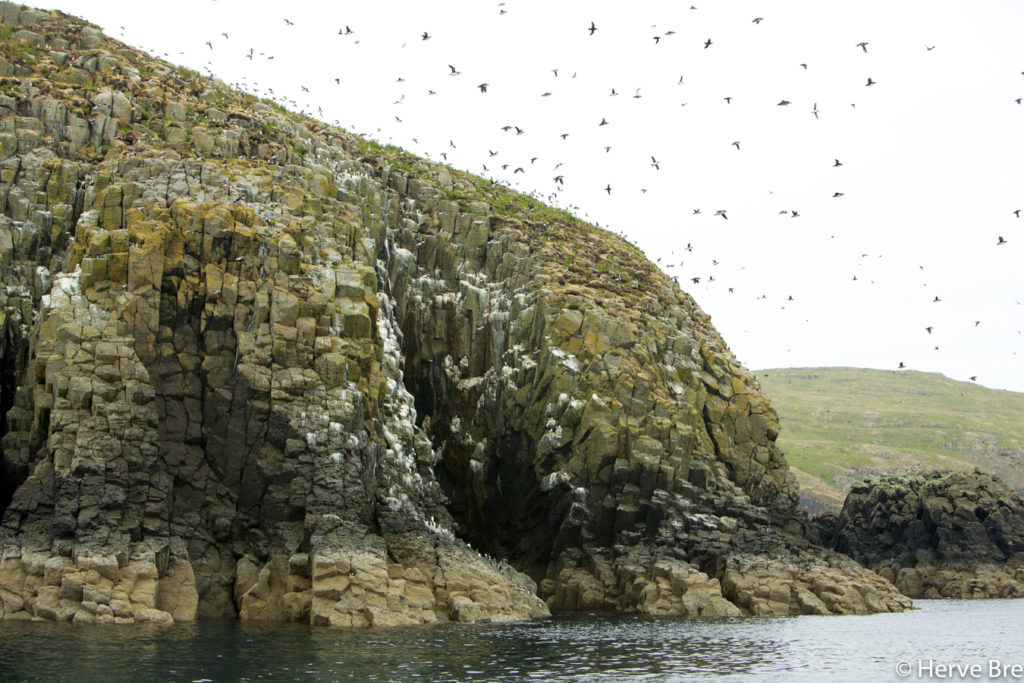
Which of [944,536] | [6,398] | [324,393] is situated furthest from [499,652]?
[944,536]

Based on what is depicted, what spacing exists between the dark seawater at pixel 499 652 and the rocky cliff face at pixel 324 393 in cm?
568

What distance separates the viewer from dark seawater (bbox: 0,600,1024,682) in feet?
139

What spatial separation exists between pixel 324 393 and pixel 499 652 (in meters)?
25.2

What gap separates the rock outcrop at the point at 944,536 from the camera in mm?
111125

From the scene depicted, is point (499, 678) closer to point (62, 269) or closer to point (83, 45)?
point (62, 269)

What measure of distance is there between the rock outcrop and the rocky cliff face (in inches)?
1169

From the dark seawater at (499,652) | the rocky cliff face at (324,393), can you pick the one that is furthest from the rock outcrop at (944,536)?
the dark seawater at (499,652)

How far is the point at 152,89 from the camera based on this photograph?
298ft

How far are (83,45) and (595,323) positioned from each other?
57.9 meters

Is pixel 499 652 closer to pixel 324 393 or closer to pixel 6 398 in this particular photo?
pixel 324 393

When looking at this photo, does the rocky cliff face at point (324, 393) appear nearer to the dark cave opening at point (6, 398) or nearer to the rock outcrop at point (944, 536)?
the dark cave opening at point (6, 398)

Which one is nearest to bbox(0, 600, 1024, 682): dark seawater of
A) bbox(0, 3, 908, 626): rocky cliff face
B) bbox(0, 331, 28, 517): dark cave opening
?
bbox(0, 3, 908, 626): rocky cliff face

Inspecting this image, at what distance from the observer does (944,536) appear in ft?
378

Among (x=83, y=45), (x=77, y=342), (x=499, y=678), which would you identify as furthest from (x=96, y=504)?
(x=83, y=45)
